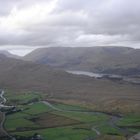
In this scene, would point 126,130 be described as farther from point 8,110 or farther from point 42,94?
point 42,94

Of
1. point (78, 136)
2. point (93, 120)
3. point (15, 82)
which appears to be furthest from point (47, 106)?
point (15, 82)

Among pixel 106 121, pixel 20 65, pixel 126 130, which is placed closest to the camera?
pixel 126 130

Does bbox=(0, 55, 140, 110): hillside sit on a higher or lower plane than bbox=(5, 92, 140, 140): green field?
higher

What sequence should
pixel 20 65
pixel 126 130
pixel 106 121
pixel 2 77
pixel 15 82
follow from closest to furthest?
pixel 126 130, pixel 106 121, pixel 15 82, pixel 2 77, pixel 20 65

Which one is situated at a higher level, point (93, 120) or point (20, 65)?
point (20, 65)

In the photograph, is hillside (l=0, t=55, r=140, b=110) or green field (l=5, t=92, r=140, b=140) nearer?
green field (l=5, t=92, r=140, b=140)

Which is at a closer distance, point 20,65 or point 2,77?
point 2,77
